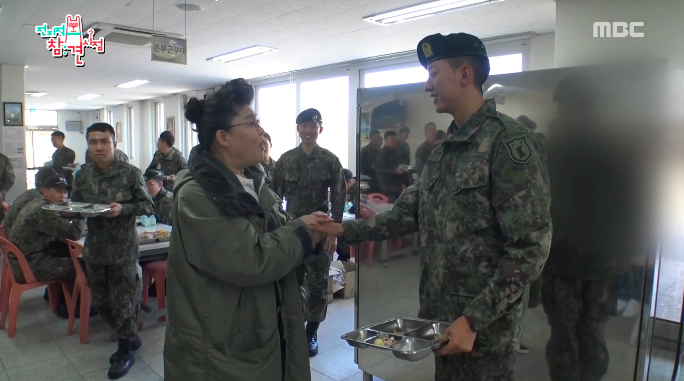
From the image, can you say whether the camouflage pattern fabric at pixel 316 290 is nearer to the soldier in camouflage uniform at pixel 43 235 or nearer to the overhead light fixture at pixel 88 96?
the soldier in camouflage uniform at pixel 43 235

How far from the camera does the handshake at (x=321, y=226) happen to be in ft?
4.94

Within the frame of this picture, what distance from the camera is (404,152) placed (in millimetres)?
2623

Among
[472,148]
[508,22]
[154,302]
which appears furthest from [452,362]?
[508,22]

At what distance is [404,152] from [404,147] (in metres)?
0.03

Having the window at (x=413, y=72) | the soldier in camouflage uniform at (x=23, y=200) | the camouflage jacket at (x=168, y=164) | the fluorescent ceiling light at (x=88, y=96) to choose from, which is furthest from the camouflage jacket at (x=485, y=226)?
the fluorescent ceiling light at (x=88, y=96)

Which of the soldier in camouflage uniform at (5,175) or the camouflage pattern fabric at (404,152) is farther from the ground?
the camouflage pattern fabric at (404,152)

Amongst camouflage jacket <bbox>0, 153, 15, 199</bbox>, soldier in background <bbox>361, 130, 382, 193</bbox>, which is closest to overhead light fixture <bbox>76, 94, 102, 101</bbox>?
camouflage jacket <bbox>0, 153, 15, 199</bbox>

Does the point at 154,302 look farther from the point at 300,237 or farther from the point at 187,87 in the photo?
the point at 187,87

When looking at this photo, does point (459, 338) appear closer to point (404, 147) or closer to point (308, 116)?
point (404, 147)

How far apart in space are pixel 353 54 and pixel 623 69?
17.0 feet

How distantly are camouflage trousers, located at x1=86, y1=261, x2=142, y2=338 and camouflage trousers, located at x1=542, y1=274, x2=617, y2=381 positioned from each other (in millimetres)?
2584

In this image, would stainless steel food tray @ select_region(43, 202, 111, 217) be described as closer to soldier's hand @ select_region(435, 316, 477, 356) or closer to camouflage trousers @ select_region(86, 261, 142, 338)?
camouflage trousers @ select_region(86, 261, 142, 338)

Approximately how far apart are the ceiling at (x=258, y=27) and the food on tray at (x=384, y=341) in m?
3.65

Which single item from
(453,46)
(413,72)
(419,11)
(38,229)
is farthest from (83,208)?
(413,72)
